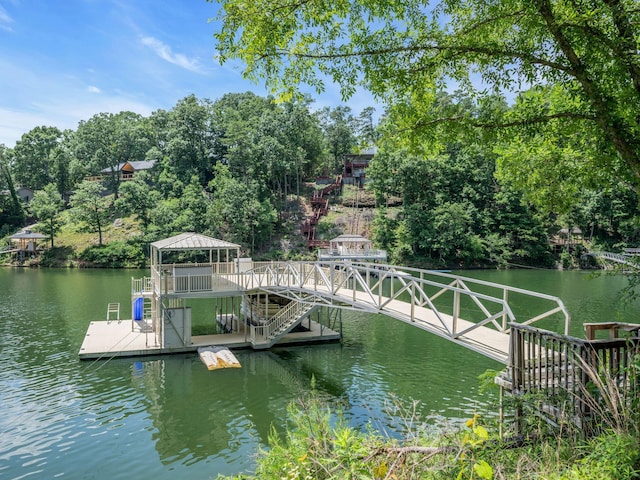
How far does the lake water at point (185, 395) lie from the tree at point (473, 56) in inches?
110

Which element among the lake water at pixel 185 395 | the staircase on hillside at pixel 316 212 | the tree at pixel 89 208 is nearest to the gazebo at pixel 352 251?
the staircase on hillside at pixel 316 212

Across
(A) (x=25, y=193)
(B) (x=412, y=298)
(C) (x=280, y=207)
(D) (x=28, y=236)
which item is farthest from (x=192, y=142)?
(B) (x=412, y=298)

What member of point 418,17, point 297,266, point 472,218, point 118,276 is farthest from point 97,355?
point 472,218

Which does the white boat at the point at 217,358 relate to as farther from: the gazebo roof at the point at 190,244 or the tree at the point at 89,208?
the tree at the point at 89,208

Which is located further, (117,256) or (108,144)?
(108,144)

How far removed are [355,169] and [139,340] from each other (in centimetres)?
5316

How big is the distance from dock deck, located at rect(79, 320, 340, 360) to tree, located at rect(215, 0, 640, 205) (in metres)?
13.8

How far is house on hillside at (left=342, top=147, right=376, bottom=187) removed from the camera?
222 ft

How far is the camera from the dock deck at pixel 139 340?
1761 centimetres

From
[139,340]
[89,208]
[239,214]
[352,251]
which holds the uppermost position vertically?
[89,208]

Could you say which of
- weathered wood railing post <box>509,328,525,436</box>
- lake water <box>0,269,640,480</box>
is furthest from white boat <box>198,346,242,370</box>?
weathered wood railing post <box>509,328,525,436</box>

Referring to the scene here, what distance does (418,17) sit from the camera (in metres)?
6.87

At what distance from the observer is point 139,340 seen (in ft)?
62.2

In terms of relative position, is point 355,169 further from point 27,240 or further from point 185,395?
point 185,395
